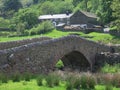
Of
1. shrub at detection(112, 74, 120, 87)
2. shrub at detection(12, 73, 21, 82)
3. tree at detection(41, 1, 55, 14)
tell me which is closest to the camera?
shrub at detection(12, 73, 21, 82)

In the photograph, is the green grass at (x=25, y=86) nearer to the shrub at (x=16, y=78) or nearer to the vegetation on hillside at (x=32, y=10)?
the shrub at (x=16, y=78)

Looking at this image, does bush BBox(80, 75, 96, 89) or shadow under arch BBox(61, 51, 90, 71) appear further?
shadow under arch BBox(61, 51, 90, 71)

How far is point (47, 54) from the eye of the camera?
30.9 m

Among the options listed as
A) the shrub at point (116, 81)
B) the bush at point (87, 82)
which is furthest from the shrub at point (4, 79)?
the shrub at point (116, 81)

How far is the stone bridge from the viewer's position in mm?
25156

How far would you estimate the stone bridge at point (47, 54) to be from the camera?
82.5 ft

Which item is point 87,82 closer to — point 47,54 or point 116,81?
point 116,81

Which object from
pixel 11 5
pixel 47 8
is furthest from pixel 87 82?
pixel 11 5

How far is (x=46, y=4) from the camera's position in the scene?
161 m

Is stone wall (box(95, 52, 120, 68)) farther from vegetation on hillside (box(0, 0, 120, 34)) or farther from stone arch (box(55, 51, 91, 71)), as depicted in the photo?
vegetation on hillside (box(0, 0, 120, 34))

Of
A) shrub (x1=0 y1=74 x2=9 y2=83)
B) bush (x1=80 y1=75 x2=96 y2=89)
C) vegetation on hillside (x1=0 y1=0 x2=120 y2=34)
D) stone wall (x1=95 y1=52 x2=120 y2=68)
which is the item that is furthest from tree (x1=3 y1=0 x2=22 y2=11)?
bush (x1=80 y1=75 x2=96 y2=89)

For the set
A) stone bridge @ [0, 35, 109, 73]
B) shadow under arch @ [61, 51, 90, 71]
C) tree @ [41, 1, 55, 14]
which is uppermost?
stone bridge @ [0, 35, 109, 73]

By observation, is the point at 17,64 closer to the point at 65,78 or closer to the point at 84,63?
the point at 65,78

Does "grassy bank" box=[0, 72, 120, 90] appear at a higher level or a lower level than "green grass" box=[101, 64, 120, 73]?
higher
